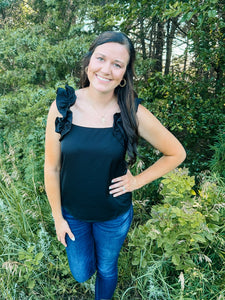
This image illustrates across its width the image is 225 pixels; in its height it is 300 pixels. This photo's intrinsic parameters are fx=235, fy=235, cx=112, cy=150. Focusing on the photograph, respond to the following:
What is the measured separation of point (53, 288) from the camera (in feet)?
7.04

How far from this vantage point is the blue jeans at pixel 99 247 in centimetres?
174

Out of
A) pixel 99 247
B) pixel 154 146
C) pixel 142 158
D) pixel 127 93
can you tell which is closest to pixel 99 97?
pixel 127 93

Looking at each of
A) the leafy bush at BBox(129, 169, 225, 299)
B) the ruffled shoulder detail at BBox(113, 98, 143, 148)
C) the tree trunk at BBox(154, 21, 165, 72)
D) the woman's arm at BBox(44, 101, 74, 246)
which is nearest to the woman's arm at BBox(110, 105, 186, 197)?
the ruffled shoulder detail at BBox(113, 98, 143, 148)

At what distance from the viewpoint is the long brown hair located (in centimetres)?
142

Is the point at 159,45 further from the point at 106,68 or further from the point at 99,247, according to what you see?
the point at 99,247

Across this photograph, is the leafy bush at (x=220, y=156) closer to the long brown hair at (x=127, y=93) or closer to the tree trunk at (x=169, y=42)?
the tree trunk at (x=169, y=42)

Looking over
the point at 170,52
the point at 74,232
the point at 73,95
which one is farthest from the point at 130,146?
the point at 170,52

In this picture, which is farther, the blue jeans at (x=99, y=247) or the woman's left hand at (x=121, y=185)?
the blue jeans at (x=99, y=247)

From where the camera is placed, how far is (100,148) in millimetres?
1392

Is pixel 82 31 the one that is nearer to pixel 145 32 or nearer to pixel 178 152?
pixel 145 32

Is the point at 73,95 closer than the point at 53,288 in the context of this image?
Yes

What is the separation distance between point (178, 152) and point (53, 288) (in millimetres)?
1680

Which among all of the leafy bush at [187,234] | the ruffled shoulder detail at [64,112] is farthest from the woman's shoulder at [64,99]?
the leafy bush at [187,234]

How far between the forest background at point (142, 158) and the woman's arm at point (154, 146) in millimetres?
244
